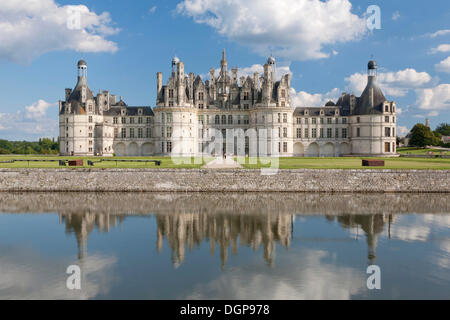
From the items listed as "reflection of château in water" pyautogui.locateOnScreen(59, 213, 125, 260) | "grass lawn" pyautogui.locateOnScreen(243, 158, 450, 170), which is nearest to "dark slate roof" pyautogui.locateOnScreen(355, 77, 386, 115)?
"grass lawn" pyautogui.locateOnScreen(243, 158, 450, 170)

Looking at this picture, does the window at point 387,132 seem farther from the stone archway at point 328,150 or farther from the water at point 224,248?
the water at point 224,248

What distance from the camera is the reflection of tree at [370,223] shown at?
645 inches

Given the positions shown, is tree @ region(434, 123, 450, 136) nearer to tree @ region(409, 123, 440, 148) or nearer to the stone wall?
tree @ region(409, 123, 440, 148)

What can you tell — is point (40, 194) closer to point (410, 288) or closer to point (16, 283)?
point (16, 283)

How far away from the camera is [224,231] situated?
17.5m

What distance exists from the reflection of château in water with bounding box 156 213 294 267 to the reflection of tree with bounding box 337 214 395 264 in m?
3.05

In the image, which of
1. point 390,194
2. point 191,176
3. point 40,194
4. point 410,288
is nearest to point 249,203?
point 191,176

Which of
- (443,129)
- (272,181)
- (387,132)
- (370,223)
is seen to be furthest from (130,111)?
(443,129)

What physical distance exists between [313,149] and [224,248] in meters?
50.9

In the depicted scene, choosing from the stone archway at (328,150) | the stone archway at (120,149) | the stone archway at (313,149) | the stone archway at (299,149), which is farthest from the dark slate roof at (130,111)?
the stone archway at (328,150)

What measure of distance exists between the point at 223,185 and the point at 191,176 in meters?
2.77

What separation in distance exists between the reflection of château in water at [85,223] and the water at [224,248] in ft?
0.19

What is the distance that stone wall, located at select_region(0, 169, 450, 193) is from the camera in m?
30.0
